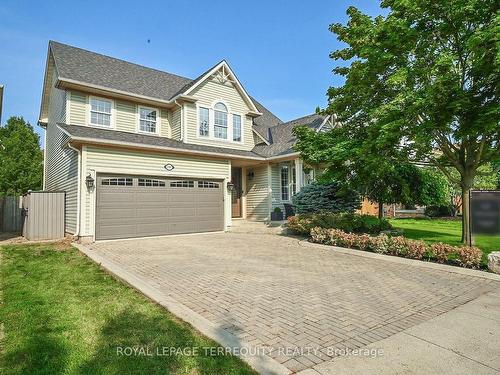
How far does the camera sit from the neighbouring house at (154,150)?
12016 mm

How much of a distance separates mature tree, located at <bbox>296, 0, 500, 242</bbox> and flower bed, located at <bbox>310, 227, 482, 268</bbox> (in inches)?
83.5

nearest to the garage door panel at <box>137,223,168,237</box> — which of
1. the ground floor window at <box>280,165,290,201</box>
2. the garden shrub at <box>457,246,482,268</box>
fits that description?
the ground floor window at <box>280,165,290,201</box>

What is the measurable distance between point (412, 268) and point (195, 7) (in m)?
12.3

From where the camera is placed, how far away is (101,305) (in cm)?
481

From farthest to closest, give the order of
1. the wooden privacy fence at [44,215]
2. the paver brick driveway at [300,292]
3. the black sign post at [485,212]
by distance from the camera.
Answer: the wooden privacy fence at [44,215] < the black sign post at [485,212] < the paver brick driveway at [300,292]

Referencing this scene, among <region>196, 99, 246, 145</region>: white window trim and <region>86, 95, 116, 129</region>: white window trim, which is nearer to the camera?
<region>86, 95, 116, 129</region>: white window trim

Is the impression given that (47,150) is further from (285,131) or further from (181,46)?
(285,131)

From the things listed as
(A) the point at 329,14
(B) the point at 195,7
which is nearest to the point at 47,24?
(B) the point at 195,7

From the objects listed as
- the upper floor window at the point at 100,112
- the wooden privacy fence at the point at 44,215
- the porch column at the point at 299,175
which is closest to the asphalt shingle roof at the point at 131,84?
the upper floor window at the point at 100,112

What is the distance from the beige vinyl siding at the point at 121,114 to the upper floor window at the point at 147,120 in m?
0.23

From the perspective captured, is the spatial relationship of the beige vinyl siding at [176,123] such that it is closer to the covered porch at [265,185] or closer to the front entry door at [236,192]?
the covered porch at [265,185]

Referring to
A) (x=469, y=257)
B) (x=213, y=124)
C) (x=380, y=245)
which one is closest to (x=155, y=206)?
(x=213, y=124)

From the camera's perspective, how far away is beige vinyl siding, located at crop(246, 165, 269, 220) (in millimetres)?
18078

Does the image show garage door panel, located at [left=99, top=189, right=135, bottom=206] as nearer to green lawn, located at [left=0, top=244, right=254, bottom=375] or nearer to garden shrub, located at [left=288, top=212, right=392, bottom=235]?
green lawn, located at [left=0, top=244, right=254, bottom=375]
